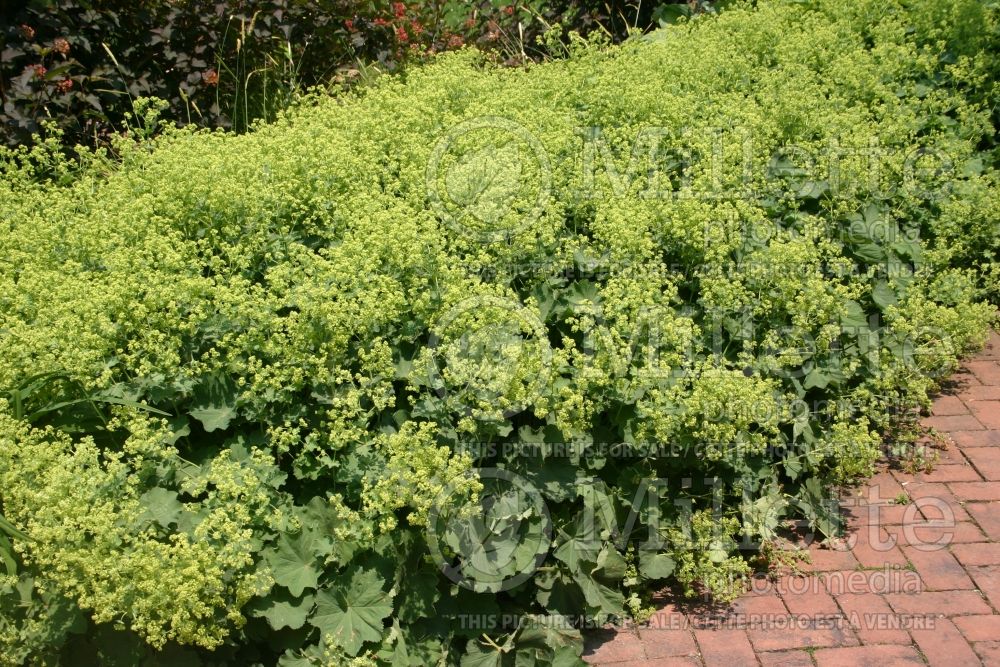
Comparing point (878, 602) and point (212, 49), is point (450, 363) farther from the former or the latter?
point (212, 49)

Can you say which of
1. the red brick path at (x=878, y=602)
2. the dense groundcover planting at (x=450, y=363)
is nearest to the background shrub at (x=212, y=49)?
the dense groundcover planting at (x=450, y=363)

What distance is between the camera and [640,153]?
16.4 feet

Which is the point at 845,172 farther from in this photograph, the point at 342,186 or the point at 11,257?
the point at 11,257

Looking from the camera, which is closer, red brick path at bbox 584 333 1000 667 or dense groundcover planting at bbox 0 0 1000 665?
dense groundcover planting at bbox 0 0 1000 665

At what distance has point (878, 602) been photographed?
385 centimetres

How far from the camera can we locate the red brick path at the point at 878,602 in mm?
3625

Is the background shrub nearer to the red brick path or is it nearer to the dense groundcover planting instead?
the dense groundcover planting

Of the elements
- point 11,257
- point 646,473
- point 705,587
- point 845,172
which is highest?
point 845,172

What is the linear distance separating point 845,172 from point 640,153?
1028 millimetres

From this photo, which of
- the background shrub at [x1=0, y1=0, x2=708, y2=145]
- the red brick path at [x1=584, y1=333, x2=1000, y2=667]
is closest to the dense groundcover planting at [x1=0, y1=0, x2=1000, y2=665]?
the red brick path at [x1=584, y1=333, x2=1000, y2=667]

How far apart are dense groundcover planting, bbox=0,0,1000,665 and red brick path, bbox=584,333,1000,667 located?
5.2 inches

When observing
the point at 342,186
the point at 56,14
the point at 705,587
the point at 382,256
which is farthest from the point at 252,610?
the point at 56,14

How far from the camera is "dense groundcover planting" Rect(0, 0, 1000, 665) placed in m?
3.18

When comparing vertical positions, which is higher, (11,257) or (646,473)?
(11,257)
